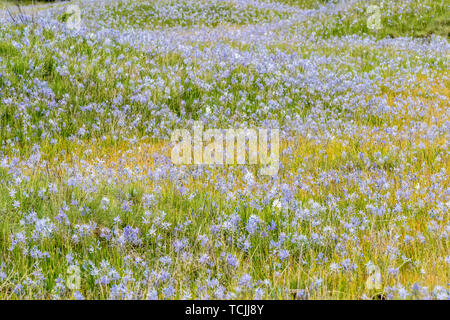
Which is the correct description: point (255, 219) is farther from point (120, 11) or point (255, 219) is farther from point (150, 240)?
point (120, 11)

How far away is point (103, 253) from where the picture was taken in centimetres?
377

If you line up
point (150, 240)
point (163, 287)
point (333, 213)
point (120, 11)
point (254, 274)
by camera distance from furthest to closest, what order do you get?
1. point (120, 11)
2. point (333, 213)
3. point (150, 240)
4. point (254, 274)
5. point (163, 287)

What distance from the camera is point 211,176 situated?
18.8ft

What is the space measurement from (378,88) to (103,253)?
848cm

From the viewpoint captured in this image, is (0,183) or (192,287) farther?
(0,183)

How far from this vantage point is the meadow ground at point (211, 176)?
343 cm

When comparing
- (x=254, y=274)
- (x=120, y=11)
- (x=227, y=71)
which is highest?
(x=120, y=11)

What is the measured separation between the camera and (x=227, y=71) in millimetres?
10125

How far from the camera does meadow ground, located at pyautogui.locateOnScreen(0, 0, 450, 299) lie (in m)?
3.43

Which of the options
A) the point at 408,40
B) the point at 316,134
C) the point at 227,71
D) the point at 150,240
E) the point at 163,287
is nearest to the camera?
the point at 163,287

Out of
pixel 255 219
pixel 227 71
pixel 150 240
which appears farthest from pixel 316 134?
pixel 150 240
